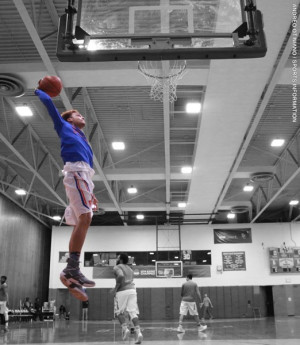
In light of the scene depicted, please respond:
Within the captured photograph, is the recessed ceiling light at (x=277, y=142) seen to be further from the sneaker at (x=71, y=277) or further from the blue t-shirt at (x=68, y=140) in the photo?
the sneaker at (x=71, y=277)

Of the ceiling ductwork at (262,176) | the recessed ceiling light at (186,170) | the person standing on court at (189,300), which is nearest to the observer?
the person standing on court at (189,300)

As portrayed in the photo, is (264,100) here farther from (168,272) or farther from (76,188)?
(168,272)

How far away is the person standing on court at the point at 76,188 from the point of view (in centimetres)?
327

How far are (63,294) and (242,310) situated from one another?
1204cm

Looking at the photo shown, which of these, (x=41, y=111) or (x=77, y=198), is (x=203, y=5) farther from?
(x=41, y=111)

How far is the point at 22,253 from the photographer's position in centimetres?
2580

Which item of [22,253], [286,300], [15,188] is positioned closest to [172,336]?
[15,188]

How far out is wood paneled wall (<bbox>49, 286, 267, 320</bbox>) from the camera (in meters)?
28.7

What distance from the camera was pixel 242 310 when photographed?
28.8 meters

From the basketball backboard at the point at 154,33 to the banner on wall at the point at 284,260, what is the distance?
25.5m

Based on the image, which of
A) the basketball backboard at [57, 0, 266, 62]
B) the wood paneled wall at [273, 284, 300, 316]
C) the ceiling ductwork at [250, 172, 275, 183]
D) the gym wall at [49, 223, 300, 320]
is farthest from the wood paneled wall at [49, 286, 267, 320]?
the basketball backboard at [57, 0, 266, 62]

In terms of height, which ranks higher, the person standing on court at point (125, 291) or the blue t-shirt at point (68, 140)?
the blue t-shirt at point (68, 140)

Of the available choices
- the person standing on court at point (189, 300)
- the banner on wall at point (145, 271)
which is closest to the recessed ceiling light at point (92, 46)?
the person standing on court at point (189, 300)

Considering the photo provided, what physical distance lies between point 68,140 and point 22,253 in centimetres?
2391
